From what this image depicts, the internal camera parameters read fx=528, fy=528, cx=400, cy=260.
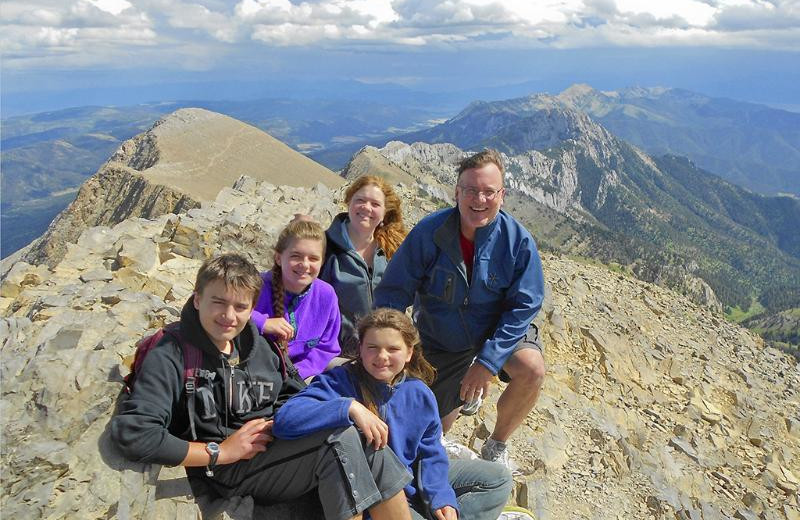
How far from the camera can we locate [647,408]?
58.3ft

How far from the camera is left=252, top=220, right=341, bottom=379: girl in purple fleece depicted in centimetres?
769

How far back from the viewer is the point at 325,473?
566 cm

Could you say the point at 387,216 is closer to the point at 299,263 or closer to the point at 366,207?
the point at 366,207

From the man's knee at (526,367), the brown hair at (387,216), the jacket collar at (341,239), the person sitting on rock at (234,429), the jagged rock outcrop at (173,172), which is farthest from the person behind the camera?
the jagged rock outcrop at (173,172)

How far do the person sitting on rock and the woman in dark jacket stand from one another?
2978 mm

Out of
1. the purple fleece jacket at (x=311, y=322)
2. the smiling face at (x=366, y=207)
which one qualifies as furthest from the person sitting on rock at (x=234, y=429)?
the smiling face at (x=366, y=207)

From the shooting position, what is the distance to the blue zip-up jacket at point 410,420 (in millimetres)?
6211

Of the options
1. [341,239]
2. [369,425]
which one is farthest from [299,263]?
[369,425]

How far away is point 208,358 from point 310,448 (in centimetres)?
152

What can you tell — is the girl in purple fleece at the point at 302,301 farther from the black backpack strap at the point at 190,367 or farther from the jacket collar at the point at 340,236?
the black backpack strap at the point at 190,367

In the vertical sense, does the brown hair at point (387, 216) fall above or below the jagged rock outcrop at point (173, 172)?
above

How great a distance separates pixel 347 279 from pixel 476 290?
7.62ft

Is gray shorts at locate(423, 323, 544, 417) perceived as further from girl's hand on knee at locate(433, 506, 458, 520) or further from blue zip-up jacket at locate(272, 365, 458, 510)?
girl's hand on knee at locate(433, 506, 458, 520)

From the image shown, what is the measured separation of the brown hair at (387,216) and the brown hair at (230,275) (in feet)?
14.0
